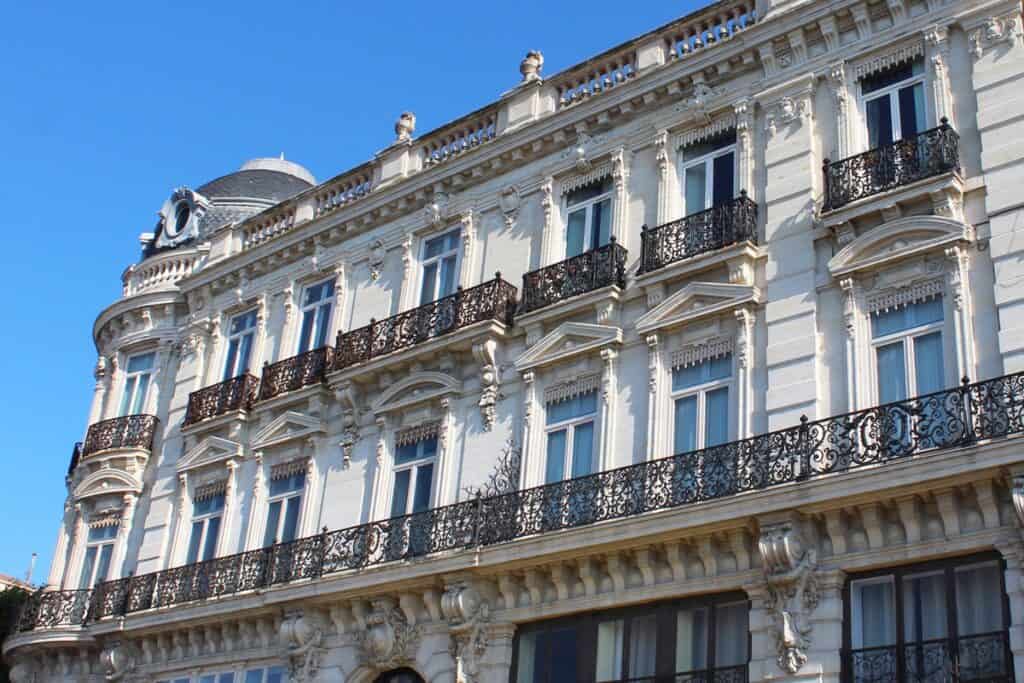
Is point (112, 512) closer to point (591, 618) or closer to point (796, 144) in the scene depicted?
point (591, 618)

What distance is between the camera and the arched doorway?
19719 mm

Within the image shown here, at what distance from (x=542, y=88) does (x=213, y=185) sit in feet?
39.5

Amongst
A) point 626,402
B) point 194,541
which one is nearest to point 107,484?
point 194,541

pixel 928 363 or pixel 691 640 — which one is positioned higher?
pixel 928 363

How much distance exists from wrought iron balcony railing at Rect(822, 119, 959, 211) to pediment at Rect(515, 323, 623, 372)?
388 centimetres

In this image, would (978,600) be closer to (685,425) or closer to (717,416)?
(717,416)

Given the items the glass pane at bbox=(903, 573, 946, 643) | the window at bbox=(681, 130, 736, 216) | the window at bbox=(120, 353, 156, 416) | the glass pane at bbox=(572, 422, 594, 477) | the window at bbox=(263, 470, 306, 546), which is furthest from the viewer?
the window at bbox=(120, 353, 156, 416)

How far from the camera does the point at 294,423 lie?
2397 cm

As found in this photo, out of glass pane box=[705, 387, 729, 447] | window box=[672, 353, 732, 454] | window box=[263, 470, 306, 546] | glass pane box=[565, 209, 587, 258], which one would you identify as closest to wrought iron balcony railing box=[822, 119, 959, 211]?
window box=[672, 353, 732, 454]

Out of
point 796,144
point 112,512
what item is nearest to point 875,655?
point 796,144

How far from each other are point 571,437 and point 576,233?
3972mm

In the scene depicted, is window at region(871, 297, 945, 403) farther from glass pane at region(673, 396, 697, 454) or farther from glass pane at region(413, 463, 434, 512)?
glass pane at region(413, 463, 434, 512)

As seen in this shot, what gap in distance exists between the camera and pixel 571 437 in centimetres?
1966

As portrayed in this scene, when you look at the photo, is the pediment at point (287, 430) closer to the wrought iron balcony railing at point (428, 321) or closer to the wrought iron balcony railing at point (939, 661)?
the wrought iron balcony railing at point (428, 321)
